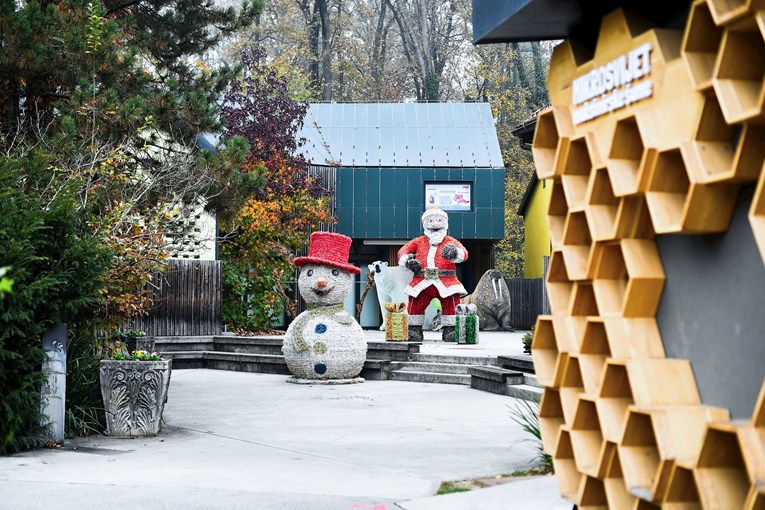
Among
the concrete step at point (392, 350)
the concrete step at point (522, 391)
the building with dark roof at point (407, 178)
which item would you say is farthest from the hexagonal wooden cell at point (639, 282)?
the building with dark roof at point (407, 178)

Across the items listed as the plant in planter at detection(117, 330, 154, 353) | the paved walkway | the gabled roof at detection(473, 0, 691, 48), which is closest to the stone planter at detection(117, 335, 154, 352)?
the plant in planter at detection(117, 330, 154, 353)

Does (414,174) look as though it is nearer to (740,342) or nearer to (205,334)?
(205,334)

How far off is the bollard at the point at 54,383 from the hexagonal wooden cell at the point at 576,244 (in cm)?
570

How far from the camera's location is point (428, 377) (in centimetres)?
1567

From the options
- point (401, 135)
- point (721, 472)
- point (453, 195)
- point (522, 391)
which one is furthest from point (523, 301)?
point (721, 472)

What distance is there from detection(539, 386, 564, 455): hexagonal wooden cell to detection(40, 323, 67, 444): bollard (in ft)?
17.5

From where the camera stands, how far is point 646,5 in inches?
164

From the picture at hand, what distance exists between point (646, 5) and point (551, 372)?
1.85 m

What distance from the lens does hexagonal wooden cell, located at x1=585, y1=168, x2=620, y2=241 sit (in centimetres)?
426

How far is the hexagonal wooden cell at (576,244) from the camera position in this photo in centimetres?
452

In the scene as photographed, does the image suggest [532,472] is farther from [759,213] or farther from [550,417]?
[759,213]

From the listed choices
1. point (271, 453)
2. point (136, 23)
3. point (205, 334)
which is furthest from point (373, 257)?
point (271, 453)

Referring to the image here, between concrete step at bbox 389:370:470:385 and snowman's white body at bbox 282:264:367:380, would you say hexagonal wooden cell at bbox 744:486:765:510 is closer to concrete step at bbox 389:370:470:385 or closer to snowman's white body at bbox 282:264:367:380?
snowman's white body at bbox 282:264:367:380

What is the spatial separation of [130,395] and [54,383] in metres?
0.92
